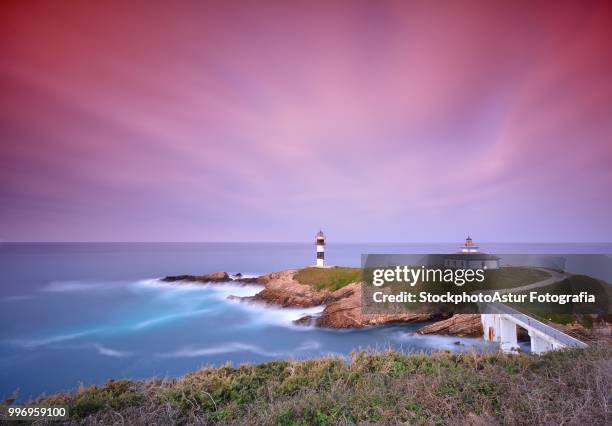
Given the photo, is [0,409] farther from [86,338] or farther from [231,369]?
[86,338]

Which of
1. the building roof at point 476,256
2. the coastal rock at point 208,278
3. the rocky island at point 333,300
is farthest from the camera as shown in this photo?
the coastal rock at point 208,278

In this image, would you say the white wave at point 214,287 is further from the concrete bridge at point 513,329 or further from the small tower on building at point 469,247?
the small tower on building at point 469,247

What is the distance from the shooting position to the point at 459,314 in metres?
23.3

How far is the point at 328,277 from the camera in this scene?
34.1 metres

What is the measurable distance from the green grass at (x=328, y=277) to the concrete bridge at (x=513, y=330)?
42.9ft

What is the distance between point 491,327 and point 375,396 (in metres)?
19.8

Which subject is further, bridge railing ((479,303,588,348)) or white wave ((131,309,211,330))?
white wave ((131,309,211,330))


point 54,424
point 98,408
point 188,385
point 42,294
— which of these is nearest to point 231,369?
point 188,385

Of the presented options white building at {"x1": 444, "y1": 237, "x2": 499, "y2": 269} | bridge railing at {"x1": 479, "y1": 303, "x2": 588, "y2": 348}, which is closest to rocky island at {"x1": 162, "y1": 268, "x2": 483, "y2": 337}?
bridge railing at {"x1": 479, "y1": 303, "x2": 588, "y2": 348}

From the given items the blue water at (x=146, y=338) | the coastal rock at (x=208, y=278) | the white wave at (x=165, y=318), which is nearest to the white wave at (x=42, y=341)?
the blue water at (x=146, y=338)

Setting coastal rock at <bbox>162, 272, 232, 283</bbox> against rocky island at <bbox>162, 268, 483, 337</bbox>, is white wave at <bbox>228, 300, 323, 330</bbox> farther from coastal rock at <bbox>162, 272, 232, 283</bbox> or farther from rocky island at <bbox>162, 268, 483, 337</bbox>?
coastal rock at <bbox>162, 272, 232, 283</bbox>

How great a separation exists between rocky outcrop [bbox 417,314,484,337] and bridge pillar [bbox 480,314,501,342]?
3.45 feet

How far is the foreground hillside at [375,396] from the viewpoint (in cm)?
411

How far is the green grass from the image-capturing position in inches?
1270
